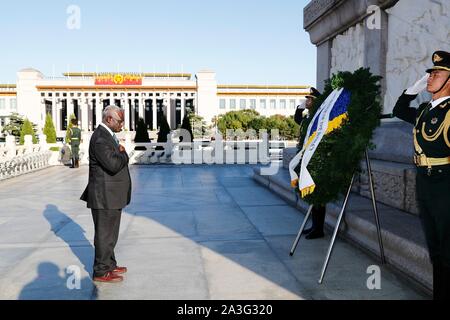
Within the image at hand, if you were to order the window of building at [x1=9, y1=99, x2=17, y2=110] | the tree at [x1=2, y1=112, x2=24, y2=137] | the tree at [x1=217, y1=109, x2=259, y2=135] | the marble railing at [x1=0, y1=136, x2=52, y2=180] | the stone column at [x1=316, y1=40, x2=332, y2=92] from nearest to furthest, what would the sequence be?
the stone column at [x1=316, y1=40, x2=332, y2=92] < the marble railing at [x1=0, y1=136, x2=52, y2=180] < the tree at [x1=2, y1=112, x2=24, y2=137] < the tree at [x1=217, y1=109, x2=259, y2=135] < the window of building at [x1=9, y1=99, x2=17, y2=110]

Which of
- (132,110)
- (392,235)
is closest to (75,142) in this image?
(392,235)

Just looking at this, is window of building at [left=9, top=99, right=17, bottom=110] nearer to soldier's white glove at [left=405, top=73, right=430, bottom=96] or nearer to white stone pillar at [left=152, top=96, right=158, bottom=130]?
white stone pillar at [left=152, top=96, right=158, bottom=130]

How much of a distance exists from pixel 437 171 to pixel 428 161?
3.8 inches

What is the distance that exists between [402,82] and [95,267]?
5184 mm

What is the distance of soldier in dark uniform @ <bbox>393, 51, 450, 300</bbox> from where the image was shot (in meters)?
2.84

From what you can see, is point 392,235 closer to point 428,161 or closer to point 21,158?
point 428,161

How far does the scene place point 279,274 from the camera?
14.0 feet

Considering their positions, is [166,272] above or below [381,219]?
below

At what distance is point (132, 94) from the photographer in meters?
87.7

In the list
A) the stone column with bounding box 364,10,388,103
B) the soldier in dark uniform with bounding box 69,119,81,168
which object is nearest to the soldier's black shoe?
the stone column with bounding box 364,10,388,103

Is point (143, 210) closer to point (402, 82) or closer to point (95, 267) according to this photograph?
point (95, 267)

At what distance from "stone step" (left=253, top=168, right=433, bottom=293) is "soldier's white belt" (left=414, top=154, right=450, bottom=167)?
3.24 feet
